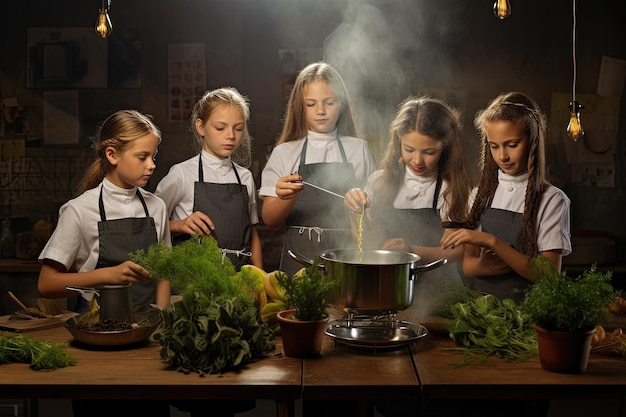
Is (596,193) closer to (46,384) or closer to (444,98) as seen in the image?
(444,98)

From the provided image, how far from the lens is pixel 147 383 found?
7.25 feet

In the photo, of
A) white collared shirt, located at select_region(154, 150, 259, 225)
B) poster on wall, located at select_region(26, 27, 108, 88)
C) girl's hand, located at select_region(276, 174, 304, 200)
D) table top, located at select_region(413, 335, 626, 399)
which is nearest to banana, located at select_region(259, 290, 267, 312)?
table top, located at select_region(413, 335, 626, 399)

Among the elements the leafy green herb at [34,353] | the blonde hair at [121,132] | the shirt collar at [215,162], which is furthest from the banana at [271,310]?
the shirt collar at [215,162]

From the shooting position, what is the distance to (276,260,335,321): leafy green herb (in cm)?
244

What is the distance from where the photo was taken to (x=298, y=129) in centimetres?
409

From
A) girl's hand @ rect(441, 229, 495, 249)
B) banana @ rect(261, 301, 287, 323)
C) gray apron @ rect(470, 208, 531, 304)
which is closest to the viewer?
banana @ rect(261, 301, 287, 323)

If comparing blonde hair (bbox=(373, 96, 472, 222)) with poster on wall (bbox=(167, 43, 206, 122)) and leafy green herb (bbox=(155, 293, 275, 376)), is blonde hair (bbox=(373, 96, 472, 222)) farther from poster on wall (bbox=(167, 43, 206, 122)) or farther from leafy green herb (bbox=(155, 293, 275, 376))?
poster on wall (bbox=(167, 43, 206, 122))

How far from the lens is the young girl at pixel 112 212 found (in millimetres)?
3283

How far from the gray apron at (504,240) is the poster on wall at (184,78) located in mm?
2353

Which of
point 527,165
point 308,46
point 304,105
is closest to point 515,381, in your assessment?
point 527,165

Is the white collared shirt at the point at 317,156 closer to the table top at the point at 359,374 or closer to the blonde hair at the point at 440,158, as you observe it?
the blonde hair at the point at 440,158

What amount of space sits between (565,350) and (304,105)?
214 cm

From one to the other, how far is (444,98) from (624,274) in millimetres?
1693

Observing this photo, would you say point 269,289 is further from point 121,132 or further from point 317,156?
point 317,156
